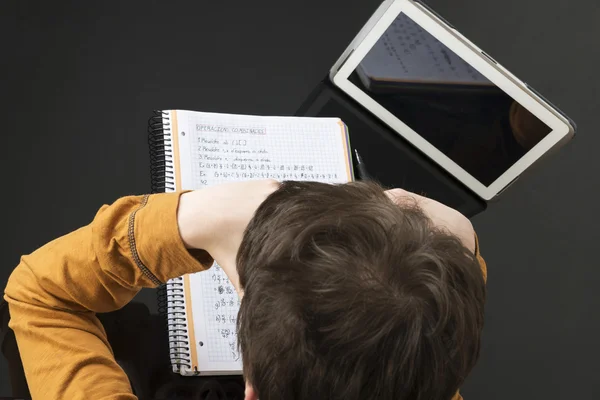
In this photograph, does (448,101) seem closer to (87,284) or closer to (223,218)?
(223,218)

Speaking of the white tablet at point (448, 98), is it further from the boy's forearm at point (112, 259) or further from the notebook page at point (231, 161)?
the boy's forearm at point (112, 259)

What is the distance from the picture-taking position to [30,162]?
0.77 m

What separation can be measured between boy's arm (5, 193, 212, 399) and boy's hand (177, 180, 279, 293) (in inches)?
0.5

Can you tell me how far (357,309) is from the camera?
0.42 m

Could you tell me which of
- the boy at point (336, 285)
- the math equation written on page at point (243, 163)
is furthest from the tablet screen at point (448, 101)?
the boy at point (336, 285)

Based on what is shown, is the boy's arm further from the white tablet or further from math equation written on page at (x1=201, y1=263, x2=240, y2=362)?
→ the white tablet

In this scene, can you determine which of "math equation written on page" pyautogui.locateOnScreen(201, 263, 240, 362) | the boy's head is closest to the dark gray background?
"math equation written on page" pyautogui.locateOnScreen(201, 263, 240, 362)

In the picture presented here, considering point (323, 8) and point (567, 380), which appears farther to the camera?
point (323, 8)

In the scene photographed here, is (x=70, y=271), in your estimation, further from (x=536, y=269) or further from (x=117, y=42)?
(x=536, y=269)

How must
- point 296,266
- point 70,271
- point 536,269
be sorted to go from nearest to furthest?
point 296,266, point 70,271, point 536,269

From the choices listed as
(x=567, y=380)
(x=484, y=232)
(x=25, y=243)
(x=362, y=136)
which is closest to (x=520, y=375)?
(x=567, y=380)

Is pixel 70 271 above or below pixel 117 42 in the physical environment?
below

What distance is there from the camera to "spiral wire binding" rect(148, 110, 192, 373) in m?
0.69

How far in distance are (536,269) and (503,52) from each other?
1.02ft
